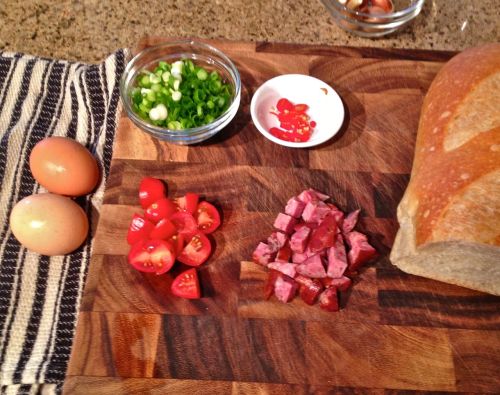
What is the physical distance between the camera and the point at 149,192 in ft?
6.28

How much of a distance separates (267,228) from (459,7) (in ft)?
6.60

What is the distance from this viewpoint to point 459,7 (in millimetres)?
2895

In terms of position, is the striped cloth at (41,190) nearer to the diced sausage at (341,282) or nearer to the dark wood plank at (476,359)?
the diced sausage at (341,282)

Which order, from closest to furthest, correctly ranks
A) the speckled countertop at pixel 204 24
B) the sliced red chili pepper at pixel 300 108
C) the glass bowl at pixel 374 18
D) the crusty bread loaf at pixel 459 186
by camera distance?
1. the crusty bread loaf at pixel 459 186
2. the sliced red chili pepper at pixel 300 108
3. the glass bowl at pixel 374 18
4. the speckled countertop at pixel 204 24

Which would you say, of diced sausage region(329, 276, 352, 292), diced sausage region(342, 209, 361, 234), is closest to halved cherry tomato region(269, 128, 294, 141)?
diced sausage region(342, 209, 361, 234)

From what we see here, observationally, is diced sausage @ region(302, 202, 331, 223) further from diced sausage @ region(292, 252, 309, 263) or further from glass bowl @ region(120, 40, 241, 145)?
glass bowl @ region(120, 40, 241, 145)

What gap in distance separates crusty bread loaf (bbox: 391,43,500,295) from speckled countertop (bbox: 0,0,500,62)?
0.81m

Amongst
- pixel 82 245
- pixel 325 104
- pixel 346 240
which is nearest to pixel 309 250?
pixel 346 240

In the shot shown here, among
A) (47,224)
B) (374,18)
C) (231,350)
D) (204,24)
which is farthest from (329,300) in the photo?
(204,24)

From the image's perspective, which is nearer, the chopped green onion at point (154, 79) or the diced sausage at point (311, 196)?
the diced sausage at point (311, 196)

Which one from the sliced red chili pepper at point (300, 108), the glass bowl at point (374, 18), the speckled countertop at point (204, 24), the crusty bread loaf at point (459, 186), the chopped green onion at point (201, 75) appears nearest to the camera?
the crusty bread loaf at point (459, 186)

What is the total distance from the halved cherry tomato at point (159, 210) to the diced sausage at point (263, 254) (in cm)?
38

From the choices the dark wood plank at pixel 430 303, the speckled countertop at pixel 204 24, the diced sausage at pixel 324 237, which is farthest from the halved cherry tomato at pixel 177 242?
the speckled countertop at pixel 204 24

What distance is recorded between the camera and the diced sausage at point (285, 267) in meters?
1.78
